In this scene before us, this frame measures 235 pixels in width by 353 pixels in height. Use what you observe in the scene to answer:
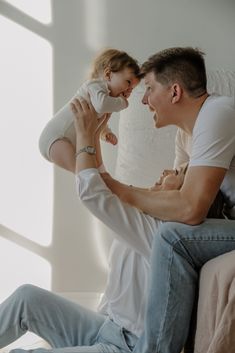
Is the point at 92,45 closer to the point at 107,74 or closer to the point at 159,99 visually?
the point at 107,74

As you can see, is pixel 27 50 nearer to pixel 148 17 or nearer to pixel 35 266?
pixel 148 17

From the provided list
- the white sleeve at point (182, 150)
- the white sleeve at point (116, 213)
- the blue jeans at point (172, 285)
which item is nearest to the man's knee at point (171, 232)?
the blue jeans at point (172, 285)

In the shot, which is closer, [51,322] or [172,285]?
[172,285]

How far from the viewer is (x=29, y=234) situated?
2.44 metres

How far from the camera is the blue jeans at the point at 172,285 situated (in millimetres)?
1237

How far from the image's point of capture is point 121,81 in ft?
5.69

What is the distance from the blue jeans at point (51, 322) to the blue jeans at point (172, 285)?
152 millimetres

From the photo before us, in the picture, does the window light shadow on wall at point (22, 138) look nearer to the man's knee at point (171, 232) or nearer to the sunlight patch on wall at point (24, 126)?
the sunlight patch on wall at point (24, 126)

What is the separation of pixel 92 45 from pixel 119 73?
0.78 meters

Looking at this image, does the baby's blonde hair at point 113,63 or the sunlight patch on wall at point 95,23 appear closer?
the baby's blonde hair at point 113,63

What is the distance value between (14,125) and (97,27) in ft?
1.98

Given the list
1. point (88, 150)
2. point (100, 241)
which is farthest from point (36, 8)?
point (88, 150)

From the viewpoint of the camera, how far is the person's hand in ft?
5.05

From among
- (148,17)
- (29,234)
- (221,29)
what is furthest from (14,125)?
(221,29)
